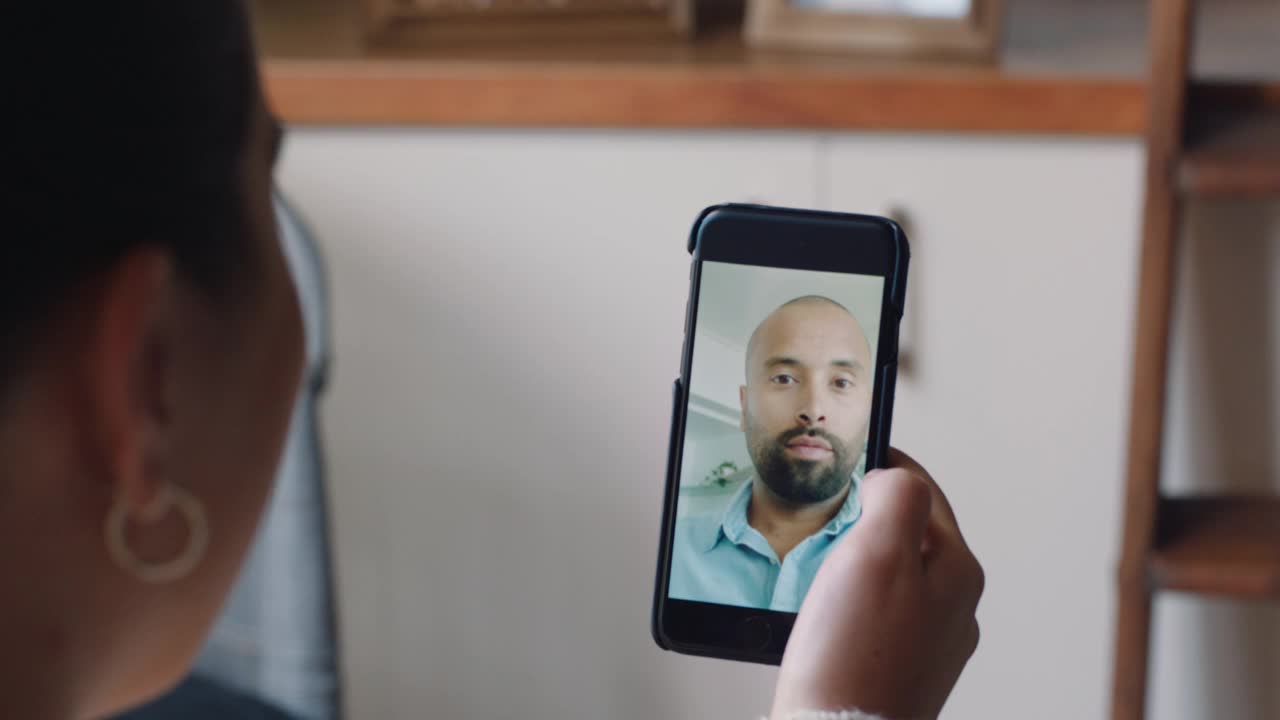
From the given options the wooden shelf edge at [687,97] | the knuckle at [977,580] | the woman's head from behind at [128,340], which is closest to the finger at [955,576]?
the knuckle at [977,580]

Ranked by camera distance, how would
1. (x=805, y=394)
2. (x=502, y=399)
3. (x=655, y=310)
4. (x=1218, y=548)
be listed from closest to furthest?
(x=805, y=394) → (x=655, y=310) → (x=1218, y=548) → (x=502, y=399)

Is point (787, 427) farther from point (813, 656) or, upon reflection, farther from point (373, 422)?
point (373, 422)

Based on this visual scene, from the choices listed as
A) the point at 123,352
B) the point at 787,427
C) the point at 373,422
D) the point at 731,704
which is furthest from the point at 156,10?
the point at 373,422

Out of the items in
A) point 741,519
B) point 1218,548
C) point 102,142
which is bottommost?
point 1218,548

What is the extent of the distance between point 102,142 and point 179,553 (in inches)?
4.4

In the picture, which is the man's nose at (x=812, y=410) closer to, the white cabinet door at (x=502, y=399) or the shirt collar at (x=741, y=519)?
the shirt collar at (x=741, y=519)

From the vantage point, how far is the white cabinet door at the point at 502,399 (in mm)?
868

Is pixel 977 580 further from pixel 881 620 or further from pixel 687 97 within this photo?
pixel 687 97

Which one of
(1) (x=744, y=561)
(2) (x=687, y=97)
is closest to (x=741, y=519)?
(1) (x=744, y=561)

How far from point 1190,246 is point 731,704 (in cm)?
46

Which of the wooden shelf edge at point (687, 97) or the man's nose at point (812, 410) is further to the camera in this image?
the wooden shelf edge at point (687, 97)

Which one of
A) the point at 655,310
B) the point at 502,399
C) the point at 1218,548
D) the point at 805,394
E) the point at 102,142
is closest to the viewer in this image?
the point at 102,142

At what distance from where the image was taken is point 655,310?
74cm

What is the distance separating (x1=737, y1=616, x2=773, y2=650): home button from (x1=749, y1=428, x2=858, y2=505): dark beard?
0.04 metres
